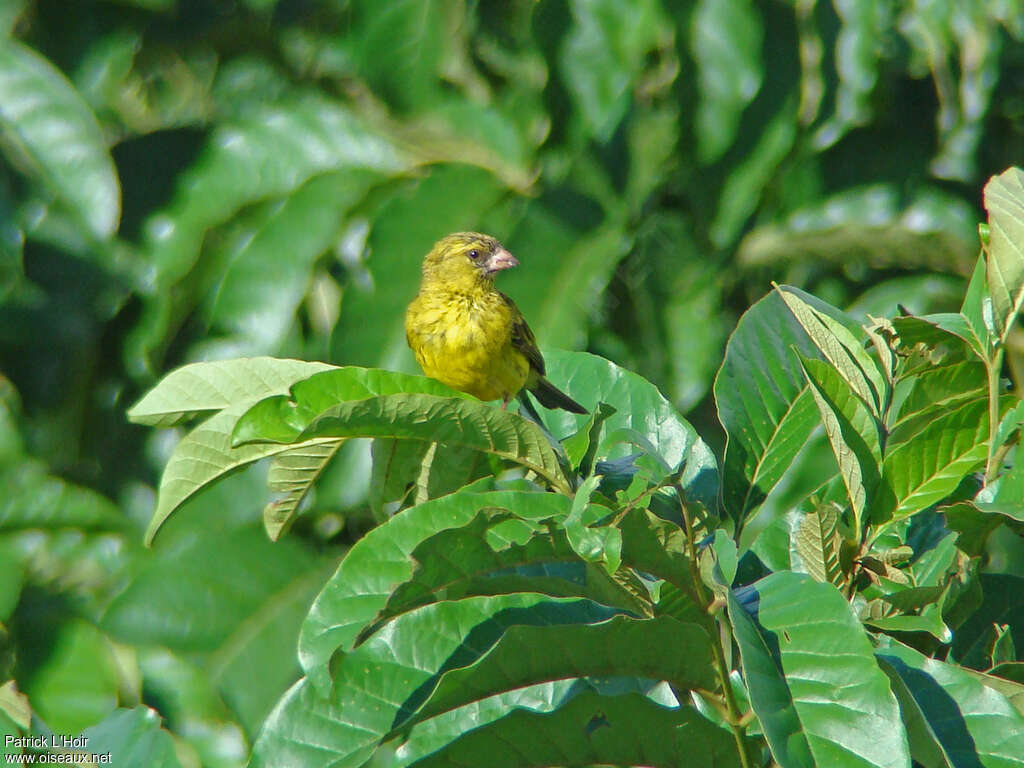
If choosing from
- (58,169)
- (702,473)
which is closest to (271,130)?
(58,169)

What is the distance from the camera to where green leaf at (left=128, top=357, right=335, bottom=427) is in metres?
1.46

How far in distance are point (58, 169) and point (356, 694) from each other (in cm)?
263

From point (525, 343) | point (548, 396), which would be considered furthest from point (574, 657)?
point (525, 343)

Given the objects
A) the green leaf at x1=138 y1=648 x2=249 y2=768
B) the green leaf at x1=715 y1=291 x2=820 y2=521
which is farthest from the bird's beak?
the green leaf at x1=715 y1=291 x2=820 y2=521

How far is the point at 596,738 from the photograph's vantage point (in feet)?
4.32

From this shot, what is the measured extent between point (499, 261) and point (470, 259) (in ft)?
0.25

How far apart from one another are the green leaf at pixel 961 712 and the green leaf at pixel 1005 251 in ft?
1.23

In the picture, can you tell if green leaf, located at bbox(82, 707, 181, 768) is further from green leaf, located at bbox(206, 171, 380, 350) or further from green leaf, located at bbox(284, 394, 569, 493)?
green leaf, located at bbox(206, 171, 380, 350)

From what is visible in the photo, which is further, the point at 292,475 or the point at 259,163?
the point at 259,163

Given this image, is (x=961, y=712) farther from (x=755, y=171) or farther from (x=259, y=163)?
(x=259, y=163)

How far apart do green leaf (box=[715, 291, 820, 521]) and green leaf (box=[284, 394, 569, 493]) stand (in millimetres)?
266

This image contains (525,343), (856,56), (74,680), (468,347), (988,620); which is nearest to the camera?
(988,620)

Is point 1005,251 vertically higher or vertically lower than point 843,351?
higher

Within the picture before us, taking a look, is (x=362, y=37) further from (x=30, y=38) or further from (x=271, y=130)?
(x=30, y=38)
